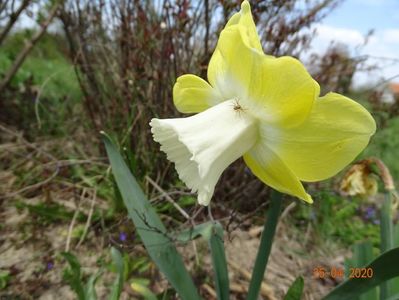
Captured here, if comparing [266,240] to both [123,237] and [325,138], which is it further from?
[123,237]

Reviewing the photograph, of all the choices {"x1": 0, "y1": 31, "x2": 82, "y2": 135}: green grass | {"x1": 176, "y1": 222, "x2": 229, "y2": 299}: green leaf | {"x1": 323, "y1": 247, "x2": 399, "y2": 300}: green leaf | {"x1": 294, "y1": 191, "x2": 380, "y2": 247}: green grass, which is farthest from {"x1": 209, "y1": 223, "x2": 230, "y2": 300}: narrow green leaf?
{"x1": 0, "y1": 31, "x2": 82, "y2": 135}: green grass

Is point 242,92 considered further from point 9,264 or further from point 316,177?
point 9,264

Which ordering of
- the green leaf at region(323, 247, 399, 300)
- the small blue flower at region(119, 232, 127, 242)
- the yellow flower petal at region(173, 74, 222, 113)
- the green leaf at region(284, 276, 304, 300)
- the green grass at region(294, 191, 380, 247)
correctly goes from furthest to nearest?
1. the green grass at region(294, 191, 380, 247)
2. the small blue flower at region(119, 232, 127, 242)
3. the green leaf at region(284, 276, 304, 300)
4. the yellow flower petal at region(173, 74, 222, 113)
5. the green leaf at region(323, 247, 399, 300)

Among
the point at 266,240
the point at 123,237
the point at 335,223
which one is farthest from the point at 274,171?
the point at 335,223

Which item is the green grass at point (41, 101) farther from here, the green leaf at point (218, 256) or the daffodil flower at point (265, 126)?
the daffodil flower at point (265, 126)

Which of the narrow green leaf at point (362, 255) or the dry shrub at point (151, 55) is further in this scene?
the dry shrub at point (151, 55)

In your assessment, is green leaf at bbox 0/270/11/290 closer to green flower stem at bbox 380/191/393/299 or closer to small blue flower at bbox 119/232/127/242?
small blue flower at bbox 119/232/127/242

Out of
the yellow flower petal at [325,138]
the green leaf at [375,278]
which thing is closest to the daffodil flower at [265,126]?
the yellow flower petal at [325,138]

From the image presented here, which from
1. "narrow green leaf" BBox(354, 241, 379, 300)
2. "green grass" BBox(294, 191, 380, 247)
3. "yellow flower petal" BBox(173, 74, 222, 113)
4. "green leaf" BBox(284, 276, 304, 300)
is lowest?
"green grass" BBox(294, 191, 380, 247)
